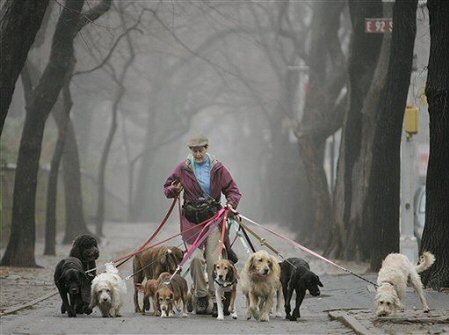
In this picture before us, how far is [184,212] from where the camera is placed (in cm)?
1492

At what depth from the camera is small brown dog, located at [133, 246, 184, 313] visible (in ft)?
48.8

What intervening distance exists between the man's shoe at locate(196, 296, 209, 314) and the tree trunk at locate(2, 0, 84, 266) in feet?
36.8

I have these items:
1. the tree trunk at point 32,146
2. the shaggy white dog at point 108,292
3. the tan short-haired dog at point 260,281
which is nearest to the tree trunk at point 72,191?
the tree trunk at point 32,146

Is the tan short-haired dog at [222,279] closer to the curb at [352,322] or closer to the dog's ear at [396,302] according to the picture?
the curb at [352,322]

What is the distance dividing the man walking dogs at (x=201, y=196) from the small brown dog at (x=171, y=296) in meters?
0.33

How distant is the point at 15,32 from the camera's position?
17.0 meters

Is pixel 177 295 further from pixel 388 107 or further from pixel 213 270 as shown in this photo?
pixel 388 107

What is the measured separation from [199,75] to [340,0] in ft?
110

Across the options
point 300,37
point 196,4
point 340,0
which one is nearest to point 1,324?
point 196,4

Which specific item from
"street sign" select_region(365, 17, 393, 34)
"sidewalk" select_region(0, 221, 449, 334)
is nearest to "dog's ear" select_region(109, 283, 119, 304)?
"sidewalk" select_region(0, 221, 449, 334)

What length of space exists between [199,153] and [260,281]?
6.32ft

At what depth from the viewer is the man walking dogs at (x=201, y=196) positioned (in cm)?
1468

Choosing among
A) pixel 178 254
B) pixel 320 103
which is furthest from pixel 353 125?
pixel 178 254

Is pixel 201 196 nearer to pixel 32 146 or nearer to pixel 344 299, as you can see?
pixel 344 299
